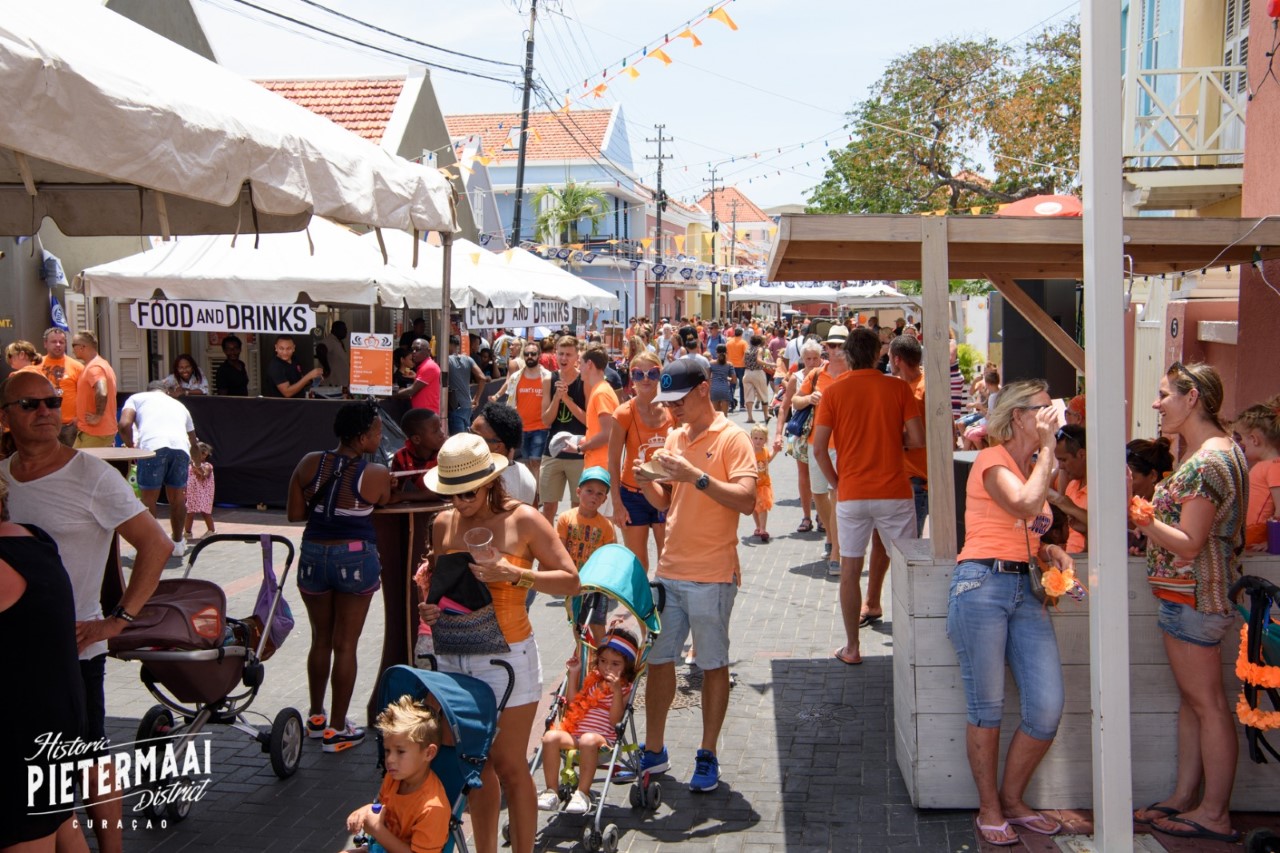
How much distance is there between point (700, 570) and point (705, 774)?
3.05 feet

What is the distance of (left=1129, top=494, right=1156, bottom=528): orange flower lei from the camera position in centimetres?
436

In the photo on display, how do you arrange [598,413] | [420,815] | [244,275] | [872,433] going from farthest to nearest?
[244,275] → [598,413] → [872,433] → [420,815]

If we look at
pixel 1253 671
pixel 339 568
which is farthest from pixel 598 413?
pixel 1253 671

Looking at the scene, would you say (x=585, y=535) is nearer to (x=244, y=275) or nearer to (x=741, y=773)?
(x=741, y=773)

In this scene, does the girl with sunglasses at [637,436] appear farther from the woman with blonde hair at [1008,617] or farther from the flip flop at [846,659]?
the woman with blonde hair at [1008,617]

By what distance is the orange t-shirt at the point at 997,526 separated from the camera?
4586mm

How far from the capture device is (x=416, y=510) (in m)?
5.72

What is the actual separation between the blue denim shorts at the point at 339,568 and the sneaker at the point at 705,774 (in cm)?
182

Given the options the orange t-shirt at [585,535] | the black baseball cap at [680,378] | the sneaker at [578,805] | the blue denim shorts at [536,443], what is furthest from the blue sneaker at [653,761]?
the blue denim shorts at [536,443]

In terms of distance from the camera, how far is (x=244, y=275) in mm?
12078

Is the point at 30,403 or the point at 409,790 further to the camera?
the point at 30,403

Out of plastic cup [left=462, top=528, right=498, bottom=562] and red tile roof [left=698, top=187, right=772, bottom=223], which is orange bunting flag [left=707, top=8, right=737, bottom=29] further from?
red tile roof [left=698, top=187, right=772, bottom=223]

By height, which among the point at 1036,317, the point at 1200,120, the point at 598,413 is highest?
the point at 1200,120

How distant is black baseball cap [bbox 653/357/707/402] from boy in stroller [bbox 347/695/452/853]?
1.99 metres
